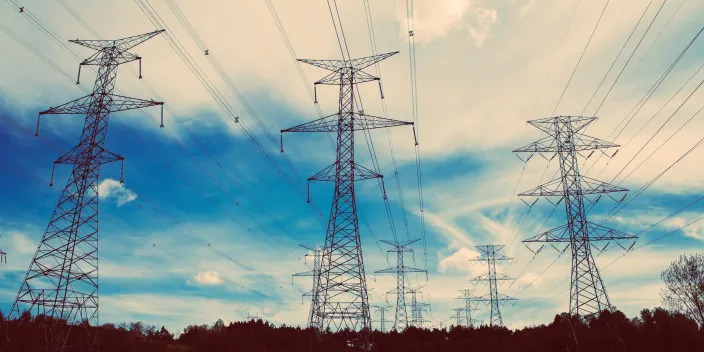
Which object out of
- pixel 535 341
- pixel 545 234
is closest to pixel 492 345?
pixel 535 341

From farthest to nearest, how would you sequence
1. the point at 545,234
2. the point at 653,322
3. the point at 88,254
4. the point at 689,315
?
the point at 689,315 < the point at 653,322 < the point at 545,234 < the point at 88,254

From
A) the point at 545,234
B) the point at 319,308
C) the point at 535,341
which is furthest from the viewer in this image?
the point at 535,341

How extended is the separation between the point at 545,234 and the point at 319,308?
2118 cm

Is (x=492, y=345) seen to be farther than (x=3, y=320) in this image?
Yes

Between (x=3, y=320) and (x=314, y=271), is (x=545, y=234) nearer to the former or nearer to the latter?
(x=314, y=271)

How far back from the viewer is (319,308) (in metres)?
33.9

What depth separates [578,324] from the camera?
46719 millimetres

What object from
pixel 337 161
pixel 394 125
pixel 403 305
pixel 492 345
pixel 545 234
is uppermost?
pixel 394 125

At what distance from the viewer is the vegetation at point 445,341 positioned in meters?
39.3

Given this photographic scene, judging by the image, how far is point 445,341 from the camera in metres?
64.4

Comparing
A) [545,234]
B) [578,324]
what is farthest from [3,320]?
[578,324]

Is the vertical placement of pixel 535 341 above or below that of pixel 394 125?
below

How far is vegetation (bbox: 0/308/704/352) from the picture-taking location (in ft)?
129

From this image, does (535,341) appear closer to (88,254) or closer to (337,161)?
(337,161)
